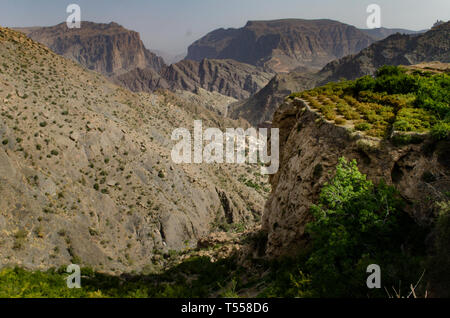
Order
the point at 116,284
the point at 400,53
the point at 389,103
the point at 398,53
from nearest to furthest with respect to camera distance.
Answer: the point at 116,284, the point at 389,103, the point at 400,53, the point at 398,53

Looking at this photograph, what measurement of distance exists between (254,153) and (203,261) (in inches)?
2654

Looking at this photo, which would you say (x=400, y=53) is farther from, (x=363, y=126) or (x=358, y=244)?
(x=358, y=244)

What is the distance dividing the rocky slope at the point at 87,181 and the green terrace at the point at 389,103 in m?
24.3

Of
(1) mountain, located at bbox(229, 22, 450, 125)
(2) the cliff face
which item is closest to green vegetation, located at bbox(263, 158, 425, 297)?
(2) the cliff face

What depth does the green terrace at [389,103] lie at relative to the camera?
43.0ft

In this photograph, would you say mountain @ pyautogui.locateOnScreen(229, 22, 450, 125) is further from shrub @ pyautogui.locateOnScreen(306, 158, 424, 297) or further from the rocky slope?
shrub @ pyautogui.locateOnScreen(306, 158, 424, 297)

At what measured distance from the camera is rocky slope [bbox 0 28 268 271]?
25.1 m

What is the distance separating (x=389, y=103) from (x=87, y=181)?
3383 cm

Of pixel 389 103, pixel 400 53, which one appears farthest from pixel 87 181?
pixel 400 53

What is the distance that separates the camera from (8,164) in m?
25.8

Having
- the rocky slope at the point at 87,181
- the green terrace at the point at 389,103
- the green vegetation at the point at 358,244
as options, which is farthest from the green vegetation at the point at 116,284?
the green terrace at the point at 389,103

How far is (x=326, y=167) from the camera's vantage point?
13992mm

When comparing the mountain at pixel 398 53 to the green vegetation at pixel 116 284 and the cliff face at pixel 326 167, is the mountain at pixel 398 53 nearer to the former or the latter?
the cliff face at pixel 326 167

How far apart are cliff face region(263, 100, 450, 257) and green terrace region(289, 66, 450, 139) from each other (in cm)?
81
